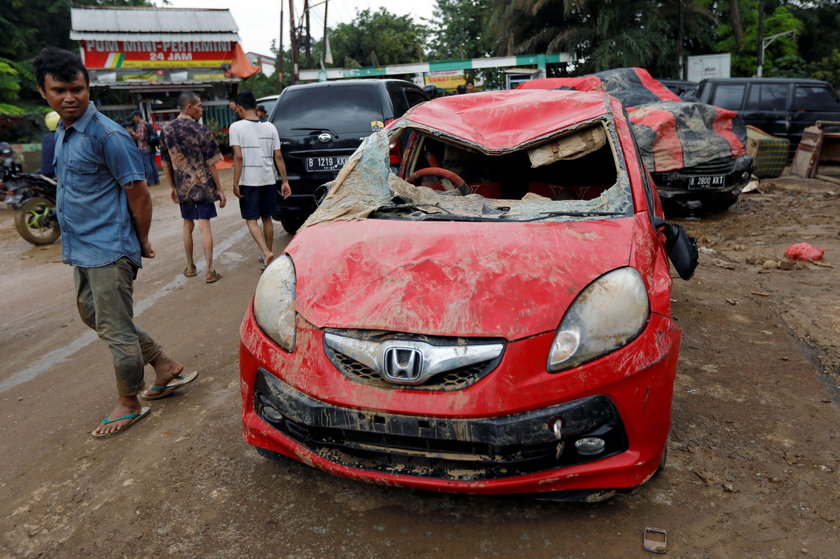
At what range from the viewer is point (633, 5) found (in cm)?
2742

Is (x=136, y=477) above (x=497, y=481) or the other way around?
the other way around

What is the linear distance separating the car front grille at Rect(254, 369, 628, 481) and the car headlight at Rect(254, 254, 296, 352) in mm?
228

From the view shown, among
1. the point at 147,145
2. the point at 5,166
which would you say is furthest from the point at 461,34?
the point at 5,166

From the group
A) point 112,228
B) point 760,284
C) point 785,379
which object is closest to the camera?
point 112,228

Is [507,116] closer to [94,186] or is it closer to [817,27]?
[94,186]

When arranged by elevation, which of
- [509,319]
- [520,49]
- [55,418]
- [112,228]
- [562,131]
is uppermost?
[520,49]

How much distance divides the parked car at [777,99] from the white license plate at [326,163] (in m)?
9.08

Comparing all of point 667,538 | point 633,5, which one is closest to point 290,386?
point 667,538

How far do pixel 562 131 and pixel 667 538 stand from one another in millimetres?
2074

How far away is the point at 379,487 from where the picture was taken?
2631mm

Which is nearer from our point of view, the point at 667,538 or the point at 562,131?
the point at 667,538

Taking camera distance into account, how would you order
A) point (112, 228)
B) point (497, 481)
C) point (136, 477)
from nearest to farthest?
point (497, 481)
point (136, 477)
point (112, 228)

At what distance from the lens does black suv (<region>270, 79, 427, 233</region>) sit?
6.78m

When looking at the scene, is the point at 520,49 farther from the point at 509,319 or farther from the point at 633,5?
the point at 509,319
